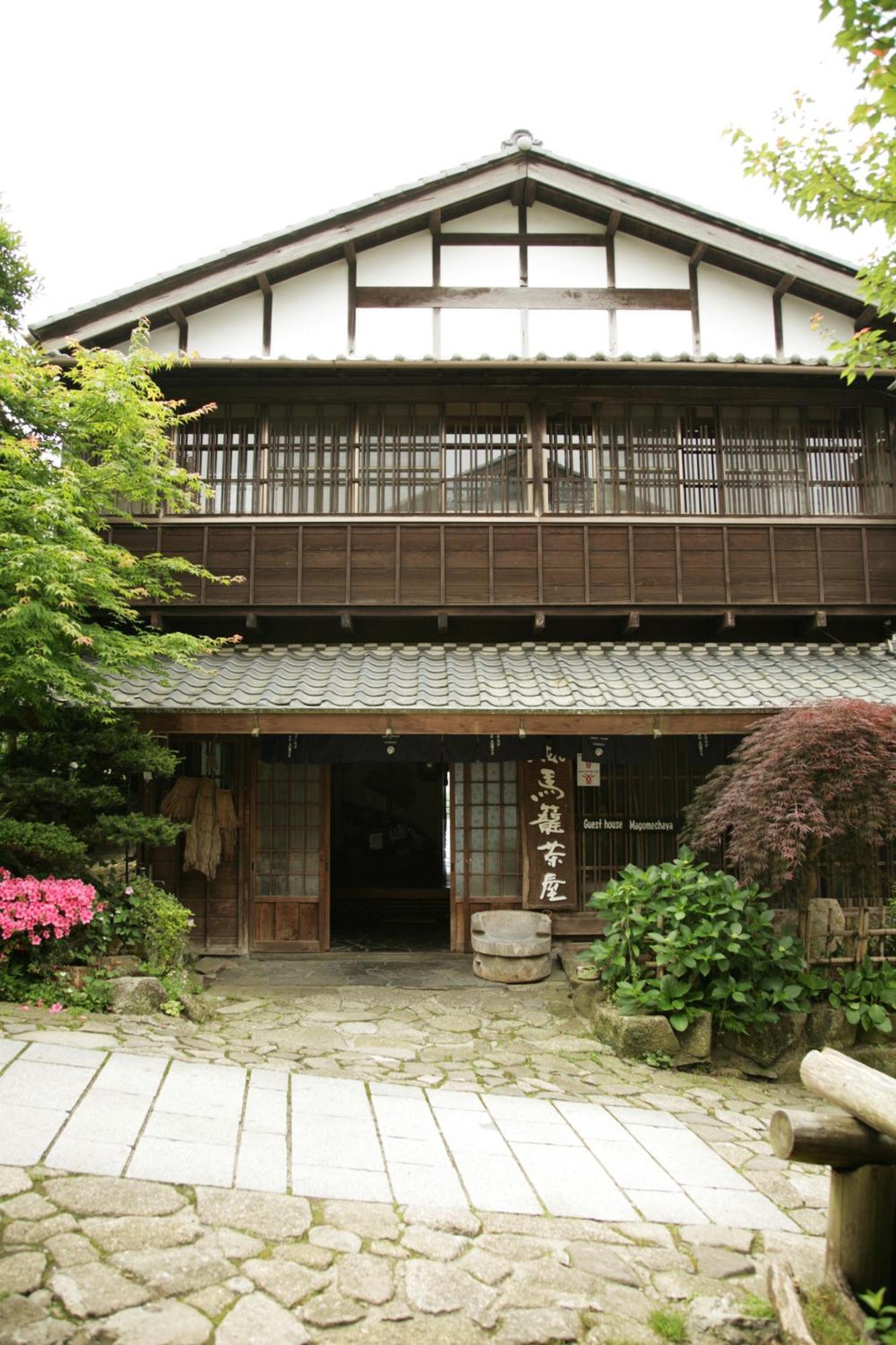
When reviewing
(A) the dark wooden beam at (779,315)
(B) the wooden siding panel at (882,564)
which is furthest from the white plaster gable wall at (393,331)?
(B) the wooden siding panel at (882,564)

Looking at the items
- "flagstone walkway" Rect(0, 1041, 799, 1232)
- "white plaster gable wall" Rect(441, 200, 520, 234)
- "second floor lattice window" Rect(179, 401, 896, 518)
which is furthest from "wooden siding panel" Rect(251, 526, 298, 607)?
"flagstone walkway" Rect(0, 1041, 799, 1232)

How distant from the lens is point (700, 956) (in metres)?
7.65

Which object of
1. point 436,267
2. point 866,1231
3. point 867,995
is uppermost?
point 436,267

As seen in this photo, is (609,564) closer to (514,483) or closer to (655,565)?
(655,565)

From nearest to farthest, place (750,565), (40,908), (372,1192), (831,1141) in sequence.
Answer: (831,1141)
(372,1192)
(40,908)
(750,565)

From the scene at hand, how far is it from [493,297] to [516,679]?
214 inches

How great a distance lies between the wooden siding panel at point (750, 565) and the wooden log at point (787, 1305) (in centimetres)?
862

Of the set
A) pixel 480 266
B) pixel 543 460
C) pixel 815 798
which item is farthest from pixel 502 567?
pixel 815 798

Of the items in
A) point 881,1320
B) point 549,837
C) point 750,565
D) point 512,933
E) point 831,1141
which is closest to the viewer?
point 881,1320

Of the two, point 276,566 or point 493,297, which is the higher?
point 493,297

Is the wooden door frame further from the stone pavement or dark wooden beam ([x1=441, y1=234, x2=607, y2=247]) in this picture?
dark wooden beam ([x1=441, y1=234, x2=607, y2=247])

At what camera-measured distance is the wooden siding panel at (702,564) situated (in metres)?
11.4

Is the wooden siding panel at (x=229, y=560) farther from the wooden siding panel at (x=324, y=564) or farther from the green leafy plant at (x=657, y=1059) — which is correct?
the green leafy plant at (x=657, y=1059)

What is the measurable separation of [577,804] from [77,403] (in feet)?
24.4
